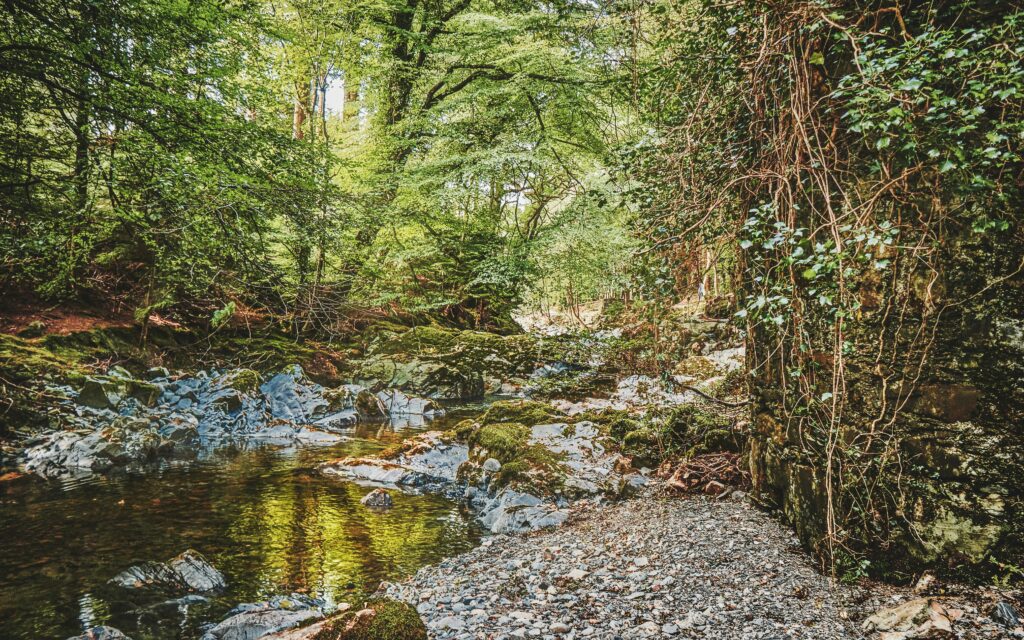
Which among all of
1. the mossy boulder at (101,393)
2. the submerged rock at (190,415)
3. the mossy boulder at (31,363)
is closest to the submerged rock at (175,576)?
the submerged rock at (190,415)

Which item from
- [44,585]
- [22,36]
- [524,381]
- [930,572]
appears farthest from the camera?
[524,381]

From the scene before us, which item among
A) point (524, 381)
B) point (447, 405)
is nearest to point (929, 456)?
point (447, 405)

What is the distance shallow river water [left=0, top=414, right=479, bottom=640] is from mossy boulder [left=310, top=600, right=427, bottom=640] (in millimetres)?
1175

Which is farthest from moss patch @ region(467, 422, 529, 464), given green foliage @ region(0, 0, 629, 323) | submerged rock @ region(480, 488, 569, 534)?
green foliage @ region(0, 0, 629, 323)

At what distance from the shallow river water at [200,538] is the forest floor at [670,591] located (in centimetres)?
93

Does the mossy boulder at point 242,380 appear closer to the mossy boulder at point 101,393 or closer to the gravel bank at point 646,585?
the mossy boulder at point 101,393

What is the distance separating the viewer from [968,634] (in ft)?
9.11

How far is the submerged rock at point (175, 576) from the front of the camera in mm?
4512

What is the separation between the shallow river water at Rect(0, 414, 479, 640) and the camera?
4234 millimetres

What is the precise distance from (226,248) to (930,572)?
770 cm

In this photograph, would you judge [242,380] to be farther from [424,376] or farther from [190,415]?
[424,376]

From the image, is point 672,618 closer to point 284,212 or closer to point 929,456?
point 929,456

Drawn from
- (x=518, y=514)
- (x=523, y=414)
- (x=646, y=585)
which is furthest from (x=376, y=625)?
(x=523, y=414)

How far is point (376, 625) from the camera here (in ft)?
11.1
